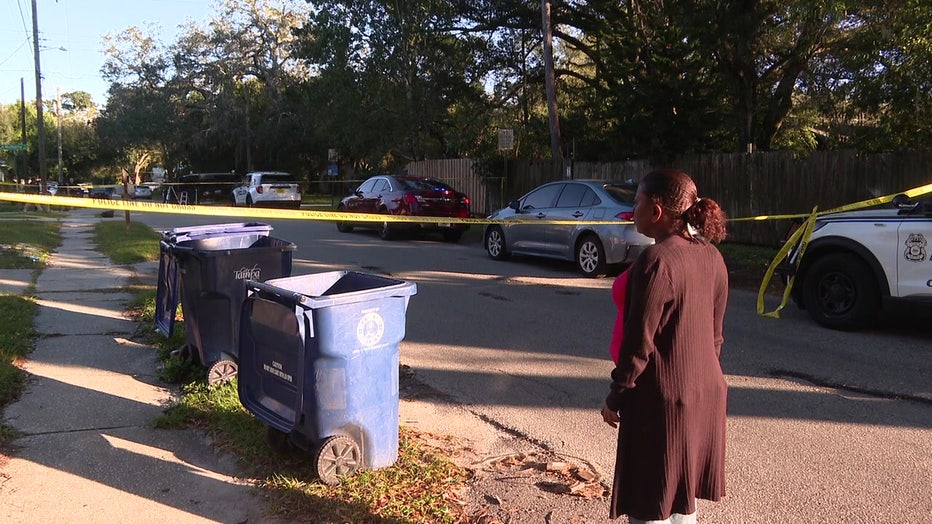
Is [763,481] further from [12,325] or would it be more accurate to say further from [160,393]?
[12,325]

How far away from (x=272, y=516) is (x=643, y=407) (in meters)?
2.11

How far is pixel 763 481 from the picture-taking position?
4.16m

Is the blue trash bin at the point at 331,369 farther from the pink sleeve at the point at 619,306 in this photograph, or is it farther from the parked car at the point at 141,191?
the parked car at the point at 141,191

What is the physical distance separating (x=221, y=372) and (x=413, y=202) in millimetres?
11807

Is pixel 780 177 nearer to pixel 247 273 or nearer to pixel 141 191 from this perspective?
pixel 247 273

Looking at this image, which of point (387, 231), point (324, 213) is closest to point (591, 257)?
point (324, 213)

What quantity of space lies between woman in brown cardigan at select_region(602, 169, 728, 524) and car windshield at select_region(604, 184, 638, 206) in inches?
349

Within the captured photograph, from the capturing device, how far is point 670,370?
2555mm

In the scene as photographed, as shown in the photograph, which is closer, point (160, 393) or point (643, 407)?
point (643, 407)

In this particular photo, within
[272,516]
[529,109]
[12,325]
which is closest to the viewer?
[272,516]

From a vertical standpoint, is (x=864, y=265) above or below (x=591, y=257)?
above

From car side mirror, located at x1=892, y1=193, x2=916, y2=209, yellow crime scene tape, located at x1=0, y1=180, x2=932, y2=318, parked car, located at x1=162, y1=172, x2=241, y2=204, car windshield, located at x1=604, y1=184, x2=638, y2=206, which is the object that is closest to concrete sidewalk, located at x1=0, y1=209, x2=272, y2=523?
yellow crime scene tape, located at x1=0, y1=180, x2=932, y2=318

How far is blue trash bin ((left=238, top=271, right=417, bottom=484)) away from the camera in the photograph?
3836 mm

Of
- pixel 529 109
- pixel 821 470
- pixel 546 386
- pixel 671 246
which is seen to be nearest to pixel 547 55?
pixel 529 109
